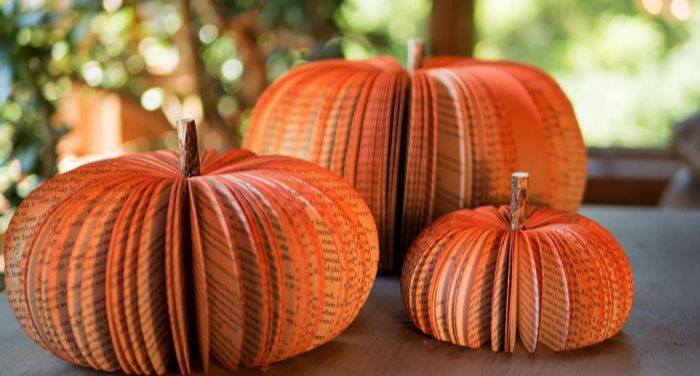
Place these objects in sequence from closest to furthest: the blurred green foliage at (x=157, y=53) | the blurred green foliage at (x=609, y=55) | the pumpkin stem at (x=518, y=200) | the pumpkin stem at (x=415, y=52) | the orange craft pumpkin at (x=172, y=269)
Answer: the orange craft pumpkin at (x=172, y=269) < the pumpkin stem at (x=518, y=200) < the pumpkin stem at (x=415, y=52) < the blurred green foliage at (x=157, y=53) < the blurred green foliage at (x=609, y=55)

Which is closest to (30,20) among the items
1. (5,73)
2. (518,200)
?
(5,73)

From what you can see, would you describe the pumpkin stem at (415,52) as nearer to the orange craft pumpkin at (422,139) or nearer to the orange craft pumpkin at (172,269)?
the orange craft pumpkin at (422,139)

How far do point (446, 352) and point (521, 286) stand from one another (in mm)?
85

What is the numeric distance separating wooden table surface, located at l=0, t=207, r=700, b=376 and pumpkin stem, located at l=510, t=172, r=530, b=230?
0.11 metres

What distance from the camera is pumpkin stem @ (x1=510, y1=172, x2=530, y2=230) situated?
829 millimetres

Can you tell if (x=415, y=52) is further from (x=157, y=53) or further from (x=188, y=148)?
(x=157, y=53)

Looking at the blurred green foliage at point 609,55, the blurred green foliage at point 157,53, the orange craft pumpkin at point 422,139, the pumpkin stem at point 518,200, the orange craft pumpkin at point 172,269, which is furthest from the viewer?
the blurred green foliage at point 609,55

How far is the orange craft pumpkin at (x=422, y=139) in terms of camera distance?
966 millimetres

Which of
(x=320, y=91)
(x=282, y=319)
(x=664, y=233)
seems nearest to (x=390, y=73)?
(x=320, y=91)

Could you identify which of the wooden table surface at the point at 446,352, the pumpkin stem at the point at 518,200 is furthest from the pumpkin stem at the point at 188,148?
the pumpkin stem at the point at 518,200

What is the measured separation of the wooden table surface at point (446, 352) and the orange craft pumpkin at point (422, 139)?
0.33 ft

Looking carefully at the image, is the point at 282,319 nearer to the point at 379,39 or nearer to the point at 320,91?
the point at 320,91

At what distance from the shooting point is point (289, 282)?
29.5 inches

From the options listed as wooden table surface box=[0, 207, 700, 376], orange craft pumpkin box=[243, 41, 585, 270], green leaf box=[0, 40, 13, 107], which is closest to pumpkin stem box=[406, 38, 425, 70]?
orange craft pumpkin box=[243, 41, 585, 270]
